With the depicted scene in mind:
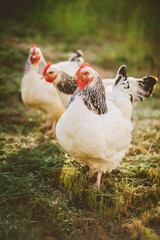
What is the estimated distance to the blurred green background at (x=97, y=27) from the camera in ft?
22.9

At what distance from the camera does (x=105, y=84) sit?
3.24 metres

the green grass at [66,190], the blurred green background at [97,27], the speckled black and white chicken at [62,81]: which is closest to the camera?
the green grass at [66,190]

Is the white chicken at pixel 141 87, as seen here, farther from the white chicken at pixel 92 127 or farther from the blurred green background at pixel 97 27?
the blurred green background at pixel 97 27

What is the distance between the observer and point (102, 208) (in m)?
2.31

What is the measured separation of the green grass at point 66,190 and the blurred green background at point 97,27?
331cm

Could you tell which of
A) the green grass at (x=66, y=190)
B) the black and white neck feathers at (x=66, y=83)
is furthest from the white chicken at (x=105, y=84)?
the green grass at (x=66, y=190)

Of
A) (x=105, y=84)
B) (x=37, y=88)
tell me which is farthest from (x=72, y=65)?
(x=105, y=84)

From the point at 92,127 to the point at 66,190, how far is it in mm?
786

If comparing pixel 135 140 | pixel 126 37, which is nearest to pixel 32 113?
pixel 135 140

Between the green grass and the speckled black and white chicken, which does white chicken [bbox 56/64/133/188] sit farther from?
the speckled black and white chicken

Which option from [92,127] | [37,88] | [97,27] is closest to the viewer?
[92,127]

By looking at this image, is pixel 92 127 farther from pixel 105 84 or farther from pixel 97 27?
pixel 97 27

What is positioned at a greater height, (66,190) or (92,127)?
(92,127)

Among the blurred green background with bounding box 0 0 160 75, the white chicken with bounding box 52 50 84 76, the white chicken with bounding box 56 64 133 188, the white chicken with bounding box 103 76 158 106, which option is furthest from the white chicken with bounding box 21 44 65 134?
the blurred green background with bounding box 0 0 160 75
